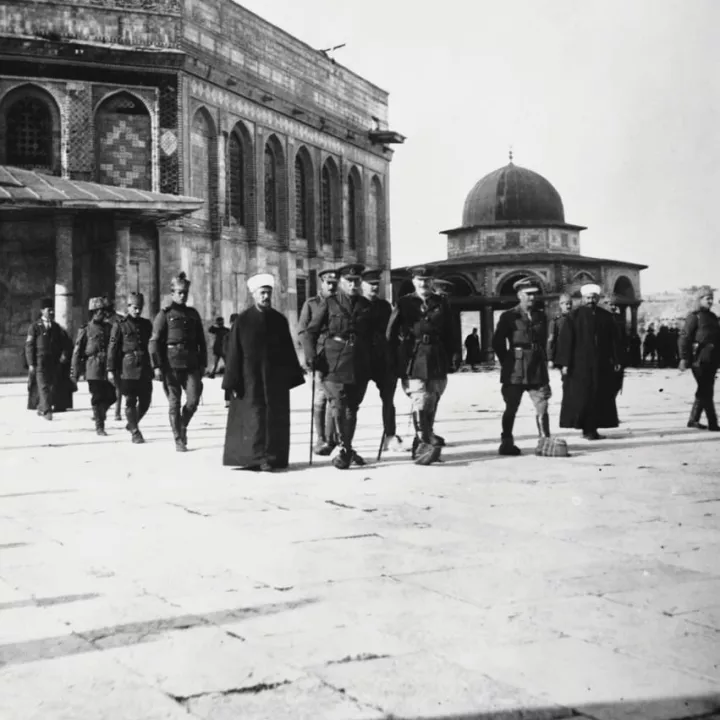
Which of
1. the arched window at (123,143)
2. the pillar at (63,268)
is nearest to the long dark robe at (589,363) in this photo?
the pillar at (63,268)

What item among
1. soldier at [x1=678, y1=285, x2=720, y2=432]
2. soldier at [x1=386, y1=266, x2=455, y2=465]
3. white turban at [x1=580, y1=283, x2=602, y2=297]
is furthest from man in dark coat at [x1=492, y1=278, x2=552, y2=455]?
soldier at [x1=678, y1=285, x2=720, y2=432]

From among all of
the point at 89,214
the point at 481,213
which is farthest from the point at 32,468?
the point at 481,213

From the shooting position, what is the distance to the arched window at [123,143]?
29359 millimetres

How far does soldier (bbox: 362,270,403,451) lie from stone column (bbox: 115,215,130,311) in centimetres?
1706

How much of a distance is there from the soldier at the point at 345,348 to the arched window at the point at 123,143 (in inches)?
819

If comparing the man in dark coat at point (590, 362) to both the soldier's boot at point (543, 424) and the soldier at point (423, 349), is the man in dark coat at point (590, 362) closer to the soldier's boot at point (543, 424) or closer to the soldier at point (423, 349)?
the soldier's boot at point (543, 424)

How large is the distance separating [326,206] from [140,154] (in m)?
11.2

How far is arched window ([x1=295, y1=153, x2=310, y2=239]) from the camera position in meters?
37.7

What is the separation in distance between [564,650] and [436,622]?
22.7 inches

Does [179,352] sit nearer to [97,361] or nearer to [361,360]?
[361,360]

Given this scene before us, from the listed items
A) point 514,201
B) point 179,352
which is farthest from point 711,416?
point 514,201

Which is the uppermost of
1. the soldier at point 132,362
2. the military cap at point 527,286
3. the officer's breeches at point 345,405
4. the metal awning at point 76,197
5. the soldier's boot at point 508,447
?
the metal awning at point 76,197

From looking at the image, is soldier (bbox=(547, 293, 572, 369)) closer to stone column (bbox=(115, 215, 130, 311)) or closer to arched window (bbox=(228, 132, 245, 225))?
stone column (bbox=(115, 215, 130, 311))

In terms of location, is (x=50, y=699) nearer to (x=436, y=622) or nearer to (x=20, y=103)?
(x=436, y=622)
